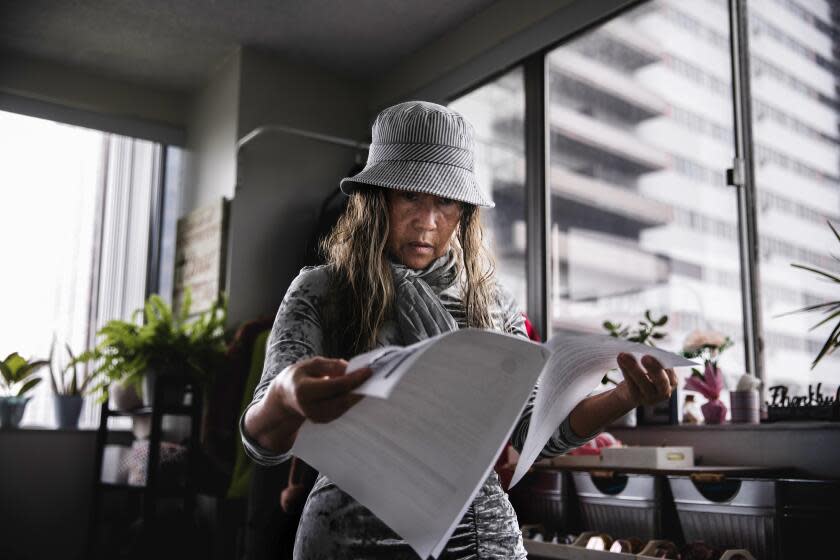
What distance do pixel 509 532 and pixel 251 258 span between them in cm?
289

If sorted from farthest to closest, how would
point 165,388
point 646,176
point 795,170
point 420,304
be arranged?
1. point 165,388
2. point 646,176
3. point 795,170
4. point 420,304

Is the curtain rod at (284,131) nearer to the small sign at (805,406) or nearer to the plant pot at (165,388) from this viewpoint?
the plant pot at (165,388)

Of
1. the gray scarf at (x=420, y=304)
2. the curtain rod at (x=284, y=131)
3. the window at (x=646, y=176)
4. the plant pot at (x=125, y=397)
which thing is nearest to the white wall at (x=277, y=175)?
the curtain rod at (x=284, y=131)

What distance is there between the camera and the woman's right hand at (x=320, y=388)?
64 centimetres

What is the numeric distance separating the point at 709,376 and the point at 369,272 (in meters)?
1.48

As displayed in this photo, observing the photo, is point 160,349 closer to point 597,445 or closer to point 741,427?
point 597,445

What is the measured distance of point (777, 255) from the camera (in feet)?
7.11

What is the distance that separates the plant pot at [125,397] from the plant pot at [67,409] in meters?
0.41

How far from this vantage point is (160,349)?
3268 millimetres

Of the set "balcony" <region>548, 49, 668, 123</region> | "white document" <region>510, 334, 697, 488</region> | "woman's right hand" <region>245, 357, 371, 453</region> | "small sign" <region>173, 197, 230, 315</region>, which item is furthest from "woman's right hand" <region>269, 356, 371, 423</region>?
"small sign" <region>173, 197, 230, 315</region>

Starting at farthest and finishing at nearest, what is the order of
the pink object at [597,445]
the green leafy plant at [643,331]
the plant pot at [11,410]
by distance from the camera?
the plant pot at [11,410], the green leafy plant at [643,331], the pink object at [597,445]

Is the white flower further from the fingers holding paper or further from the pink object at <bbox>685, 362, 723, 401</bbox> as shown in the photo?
the fingers holding paper

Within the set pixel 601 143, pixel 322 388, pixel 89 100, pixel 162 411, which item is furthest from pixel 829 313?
pixel 89 100

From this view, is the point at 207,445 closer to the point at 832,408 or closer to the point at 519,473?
the point at 832,408
